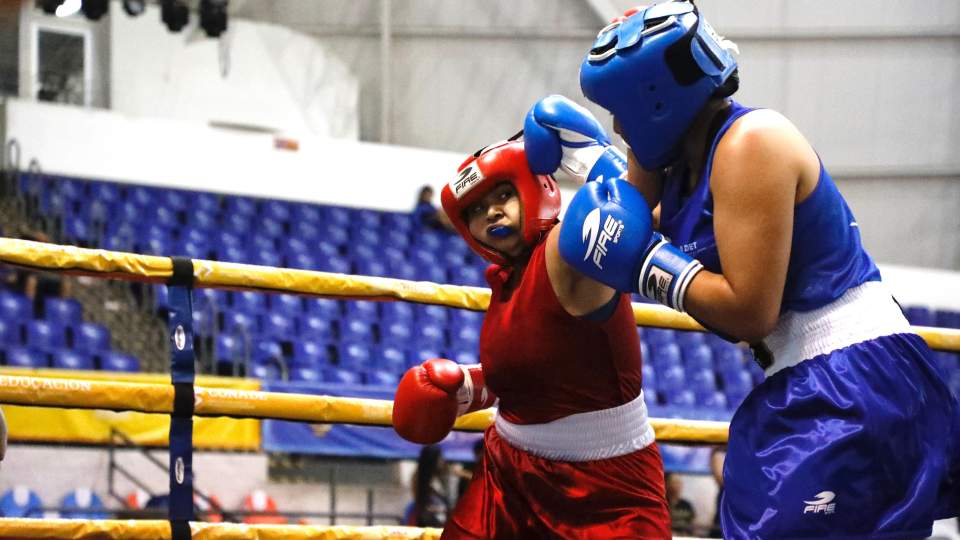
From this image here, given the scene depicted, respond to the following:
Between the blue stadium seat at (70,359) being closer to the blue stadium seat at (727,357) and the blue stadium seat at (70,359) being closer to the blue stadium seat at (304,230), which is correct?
the blue stadium seat at (304,230)

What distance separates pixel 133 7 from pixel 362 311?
3.38 meters

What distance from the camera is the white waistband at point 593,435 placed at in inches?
87.3

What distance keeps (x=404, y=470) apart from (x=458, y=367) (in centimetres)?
544

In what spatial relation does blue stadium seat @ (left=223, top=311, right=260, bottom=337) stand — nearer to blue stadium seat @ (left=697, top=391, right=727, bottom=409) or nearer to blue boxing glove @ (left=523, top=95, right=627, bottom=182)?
blue stadium seat @ (left=697, top=391, right=727, bottom=409)

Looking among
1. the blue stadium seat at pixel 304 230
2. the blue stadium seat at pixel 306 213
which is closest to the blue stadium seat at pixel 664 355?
the blue stadium seat at pixel 304 230

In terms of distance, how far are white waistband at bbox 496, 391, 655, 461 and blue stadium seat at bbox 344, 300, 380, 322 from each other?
6.87 metres

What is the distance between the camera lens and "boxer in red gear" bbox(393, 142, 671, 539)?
2.18 metres

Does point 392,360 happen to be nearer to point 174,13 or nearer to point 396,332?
point 396,332

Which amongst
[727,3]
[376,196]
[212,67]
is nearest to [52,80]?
[212,67]

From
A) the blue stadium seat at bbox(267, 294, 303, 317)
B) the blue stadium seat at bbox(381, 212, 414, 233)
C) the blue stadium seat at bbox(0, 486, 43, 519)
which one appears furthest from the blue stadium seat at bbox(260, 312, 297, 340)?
the blue stadium seat at bbox(0, 486, 43, 519)

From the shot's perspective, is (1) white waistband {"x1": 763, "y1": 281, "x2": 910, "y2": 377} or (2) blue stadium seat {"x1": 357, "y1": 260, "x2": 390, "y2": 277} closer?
(1) white waistband {"x1": 763, "y1": 281, "x2": 910, "y2": 377}

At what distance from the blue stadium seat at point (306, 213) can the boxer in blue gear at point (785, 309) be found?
8.83m

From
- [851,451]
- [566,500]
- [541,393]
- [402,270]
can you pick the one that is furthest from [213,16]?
[851,451]

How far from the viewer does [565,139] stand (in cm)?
218
